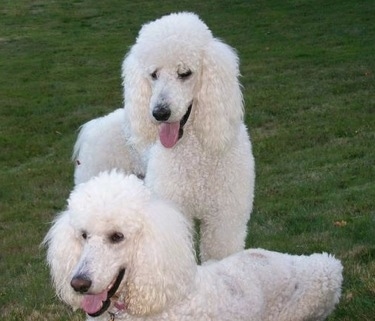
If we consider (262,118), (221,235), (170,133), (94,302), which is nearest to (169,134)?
(170,133)

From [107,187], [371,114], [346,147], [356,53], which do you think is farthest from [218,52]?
[356,53]

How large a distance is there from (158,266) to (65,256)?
531mm

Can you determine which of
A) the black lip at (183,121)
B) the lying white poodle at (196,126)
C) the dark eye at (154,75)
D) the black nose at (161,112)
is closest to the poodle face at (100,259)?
the black nose at (161,112)

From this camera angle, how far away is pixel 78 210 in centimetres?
407

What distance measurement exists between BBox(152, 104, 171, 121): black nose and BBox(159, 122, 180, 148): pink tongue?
0.69 ft

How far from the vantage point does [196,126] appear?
17.9 ft

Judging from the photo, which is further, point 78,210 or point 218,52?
point 218,52

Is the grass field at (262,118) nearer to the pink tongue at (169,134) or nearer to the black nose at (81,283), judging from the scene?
the pink tongue at (169,134)

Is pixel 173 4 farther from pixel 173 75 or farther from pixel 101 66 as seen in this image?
pixel 173 75

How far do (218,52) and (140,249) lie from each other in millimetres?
1867

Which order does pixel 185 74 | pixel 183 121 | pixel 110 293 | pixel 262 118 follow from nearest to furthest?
pixel 110 293, pixel 185 74, pixel 183 121, pixel 262 118

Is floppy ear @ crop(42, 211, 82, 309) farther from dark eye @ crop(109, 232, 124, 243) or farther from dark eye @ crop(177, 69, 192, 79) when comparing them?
dark eye @ crop(177, 69, 192, 79)

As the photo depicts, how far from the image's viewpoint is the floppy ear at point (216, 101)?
5.36m

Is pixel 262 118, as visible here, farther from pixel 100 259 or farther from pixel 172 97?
pixel 100 259
